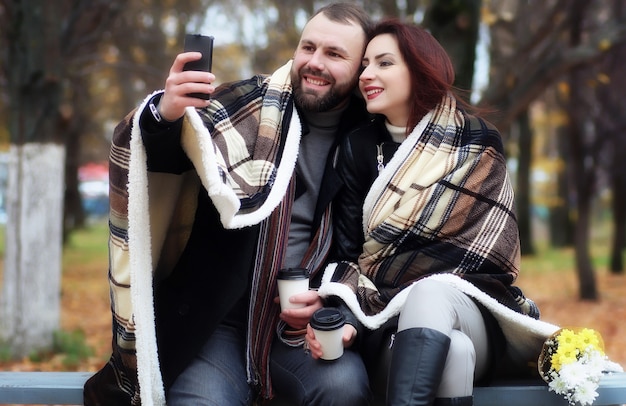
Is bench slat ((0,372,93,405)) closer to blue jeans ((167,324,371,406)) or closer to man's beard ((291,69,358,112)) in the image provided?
blue jeans ((167,324,371,406))

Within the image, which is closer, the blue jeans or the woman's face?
the blue jeans

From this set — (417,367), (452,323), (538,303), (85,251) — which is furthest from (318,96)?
(85,251)

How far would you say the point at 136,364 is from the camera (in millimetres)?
2771

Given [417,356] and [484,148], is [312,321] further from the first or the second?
[484,148]

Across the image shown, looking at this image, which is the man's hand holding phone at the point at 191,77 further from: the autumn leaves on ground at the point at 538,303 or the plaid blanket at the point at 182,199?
the autumn leaves on ground at the point at 538,303

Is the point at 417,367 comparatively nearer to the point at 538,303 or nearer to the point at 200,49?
the point at 200,49

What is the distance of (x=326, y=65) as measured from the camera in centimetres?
318

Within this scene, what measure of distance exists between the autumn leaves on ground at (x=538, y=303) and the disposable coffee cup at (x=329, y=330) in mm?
4100

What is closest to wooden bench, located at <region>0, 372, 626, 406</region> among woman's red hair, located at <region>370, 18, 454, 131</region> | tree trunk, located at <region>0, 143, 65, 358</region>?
woman's red hair, located at <region>370, 18, 454, 131</region>

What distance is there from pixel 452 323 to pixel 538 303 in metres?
9.52

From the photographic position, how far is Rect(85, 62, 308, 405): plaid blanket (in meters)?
2.62

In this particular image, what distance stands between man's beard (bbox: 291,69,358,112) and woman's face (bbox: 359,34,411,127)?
4.0 inches

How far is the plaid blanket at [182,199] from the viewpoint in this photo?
2625 mm

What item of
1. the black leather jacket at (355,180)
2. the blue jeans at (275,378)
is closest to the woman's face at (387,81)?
the black leather jacket at (355,180)
